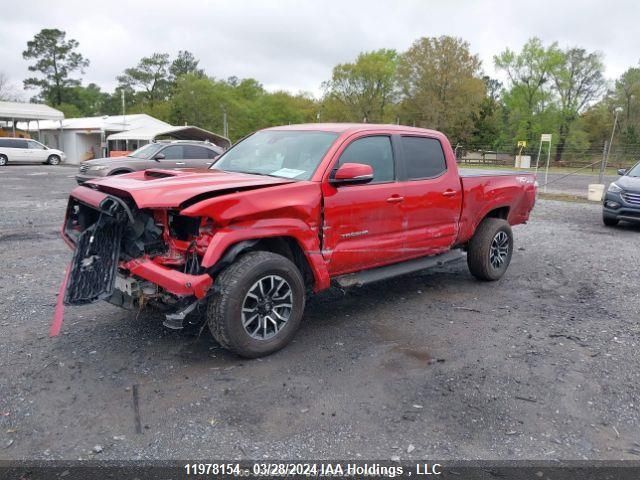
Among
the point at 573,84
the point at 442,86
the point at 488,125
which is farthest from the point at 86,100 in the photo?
the point at 573,84

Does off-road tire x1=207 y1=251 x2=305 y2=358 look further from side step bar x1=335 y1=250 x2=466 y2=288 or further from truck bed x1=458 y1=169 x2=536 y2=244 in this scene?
truck bed x1=458 y1=169 x2=536 y2=244

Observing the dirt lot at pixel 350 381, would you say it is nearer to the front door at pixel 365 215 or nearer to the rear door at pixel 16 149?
the front door at pixel 365 215

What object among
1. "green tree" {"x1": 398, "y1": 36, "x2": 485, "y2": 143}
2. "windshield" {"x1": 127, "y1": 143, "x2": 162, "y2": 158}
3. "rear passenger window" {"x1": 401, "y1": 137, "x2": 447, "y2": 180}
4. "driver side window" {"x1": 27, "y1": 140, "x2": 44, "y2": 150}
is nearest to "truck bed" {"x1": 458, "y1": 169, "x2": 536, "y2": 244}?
"rear passenger window" {"x1": 401, "y1": 137, "x2": 447, "y2": 180}

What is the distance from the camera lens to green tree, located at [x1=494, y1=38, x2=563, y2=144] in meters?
59.2

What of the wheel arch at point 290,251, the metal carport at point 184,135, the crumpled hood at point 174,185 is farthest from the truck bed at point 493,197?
the metal carport at point 184,135

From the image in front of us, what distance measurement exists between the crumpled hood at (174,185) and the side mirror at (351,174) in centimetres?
41

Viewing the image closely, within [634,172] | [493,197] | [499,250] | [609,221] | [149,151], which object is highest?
[634,172]

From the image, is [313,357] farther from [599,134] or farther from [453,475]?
[599,134]

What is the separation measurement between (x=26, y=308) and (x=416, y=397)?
3.83m

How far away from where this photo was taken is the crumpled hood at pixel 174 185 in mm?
3678

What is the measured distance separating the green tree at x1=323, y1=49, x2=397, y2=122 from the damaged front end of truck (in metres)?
56.5

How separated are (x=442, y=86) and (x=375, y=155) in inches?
2001

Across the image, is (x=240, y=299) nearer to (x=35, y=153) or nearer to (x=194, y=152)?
(x=194, y=152)

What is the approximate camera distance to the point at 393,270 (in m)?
5.20
